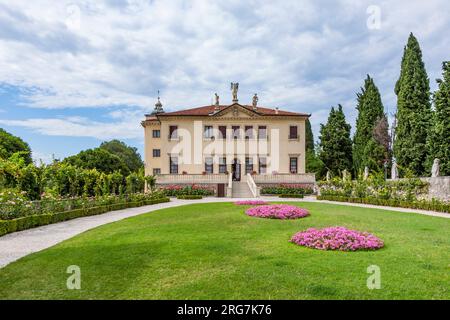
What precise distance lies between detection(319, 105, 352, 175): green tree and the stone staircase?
15.9 meters

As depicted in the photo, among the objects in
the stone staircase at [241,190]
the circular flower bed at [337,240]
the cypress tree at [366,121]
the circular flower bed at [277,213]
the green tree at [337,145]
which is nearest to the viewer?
the circular flower bed at [337,240]

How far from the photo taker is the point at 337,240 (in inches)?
325

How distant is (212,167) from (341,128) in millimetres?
20156

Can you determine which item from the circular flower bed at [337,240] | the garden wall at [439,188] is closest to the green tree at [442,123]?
the garden wall at [439,188]

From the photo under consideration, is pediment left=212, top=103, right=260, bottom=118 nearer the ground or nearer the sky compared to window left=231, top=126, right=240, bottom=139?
nearer the sky

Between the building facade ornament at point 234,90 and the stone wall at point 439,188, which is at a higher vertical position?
the building facade ornament at point 234,90

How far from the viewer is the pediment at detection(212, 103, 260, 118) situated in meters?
39.1

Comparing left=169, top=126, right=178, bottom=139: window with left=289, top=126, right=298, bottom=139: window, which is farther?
left=289, top=126, right=298, bottom=139: window

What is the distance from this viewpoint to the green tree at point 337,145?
45.7m

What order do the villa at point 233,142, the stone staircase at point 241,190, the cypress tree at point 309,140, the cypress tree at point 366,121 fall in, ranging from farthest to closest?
the cypress tree at point 309,140, the cypress tree at point 366,121, the villa at point 233,142, the stone staircase at point 241,190

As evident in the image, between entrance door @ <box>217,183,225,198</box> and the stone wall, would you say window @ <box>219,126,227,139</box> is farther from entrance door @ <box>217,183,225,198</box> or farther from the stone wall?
the stone wall

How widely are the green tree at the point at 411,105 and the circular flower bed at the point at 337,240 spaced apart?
87.1 ft

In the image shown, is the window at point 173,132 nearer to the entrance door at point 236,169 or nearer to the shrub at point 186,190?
the entrance door at point 236,169

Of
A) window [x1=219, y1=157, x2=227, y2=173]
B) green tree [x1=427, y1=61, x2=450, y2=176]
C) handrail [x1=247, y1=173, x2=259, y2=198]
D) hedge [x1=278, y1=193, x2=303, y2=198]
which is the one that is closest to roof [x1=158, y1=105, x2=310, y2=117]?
window [x1=219, y1=157, x2=227, y2=173]
